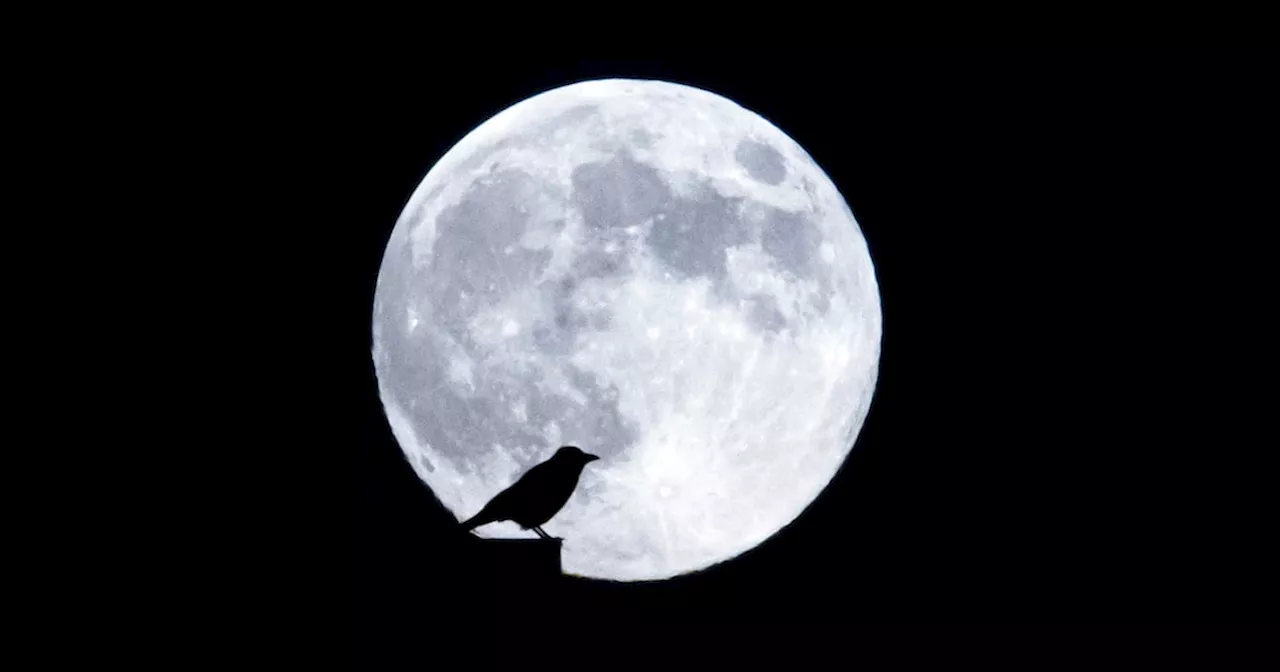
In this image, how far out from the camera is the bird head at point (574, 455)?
3.21m

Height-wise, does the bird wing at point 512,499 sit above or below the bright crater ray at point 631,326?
below

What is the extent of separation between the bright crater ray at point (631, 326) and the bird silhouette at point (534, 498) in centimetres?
13

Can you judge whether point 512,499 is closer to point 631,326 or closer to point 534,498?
point 534,498

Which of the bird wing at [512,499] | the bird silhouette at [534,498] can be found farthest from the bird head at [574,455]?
the bird wing at [512,499]

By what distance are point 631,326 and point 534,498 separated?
20.8 inches

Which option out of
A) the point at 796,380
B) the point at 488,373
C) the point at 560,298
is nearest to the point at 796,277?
the point at 796,380

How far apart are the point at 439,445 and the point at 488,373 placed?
327 mm

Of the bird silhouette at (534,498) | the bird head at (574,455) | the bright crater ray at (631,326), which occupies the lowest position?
the bird silhouette at (534,498)

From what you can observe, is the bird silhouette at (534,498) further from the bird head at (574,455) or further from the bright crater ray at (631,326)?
the bright crater ray at (631,326)

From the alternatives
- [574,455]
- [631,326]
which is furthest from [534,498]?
[631,326]

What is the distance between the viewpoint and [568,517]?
3.39 meters

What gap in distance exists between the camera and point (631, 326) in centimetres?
327

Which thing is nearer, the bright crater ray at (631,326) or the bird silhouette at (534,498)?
the bird silhouette at (534,498)

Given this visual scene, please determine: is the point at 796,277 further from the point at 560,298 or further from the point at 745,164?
the point at 560,298
